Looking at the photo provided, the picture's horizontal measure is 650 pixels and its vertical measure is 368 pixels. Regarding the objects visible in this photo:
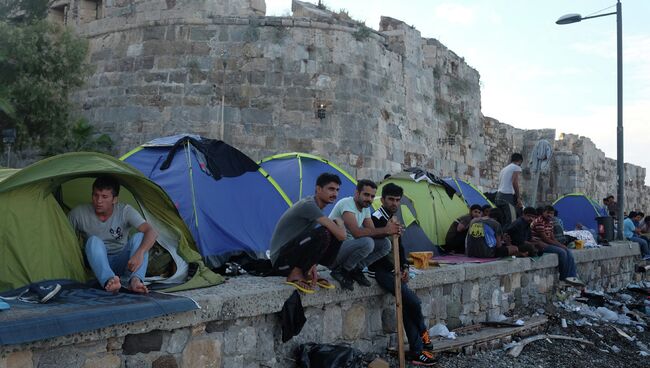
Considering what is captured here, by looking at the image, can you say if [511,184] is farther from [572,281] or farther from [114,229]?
[114,229]

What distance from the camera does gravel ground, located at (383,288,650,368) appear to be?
255 inches

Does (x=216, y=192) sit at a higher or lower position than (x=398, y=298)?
higher

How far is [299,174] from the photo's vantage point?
934 cm

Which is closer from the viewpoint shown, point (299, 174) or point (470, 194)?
point (299, 174)

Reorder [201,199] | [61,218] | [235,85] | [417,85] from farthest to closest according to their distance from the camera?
[417,85] → [235,85] → [201,199] → [61,218]

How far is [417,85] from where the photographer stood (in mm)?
15633

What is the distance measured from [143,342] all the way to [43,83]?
381 inches

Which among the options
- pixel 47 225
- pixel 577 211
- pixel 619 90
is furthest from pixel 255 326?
pixel 577 211

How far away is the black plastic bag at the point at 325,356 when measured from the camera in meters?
4.92

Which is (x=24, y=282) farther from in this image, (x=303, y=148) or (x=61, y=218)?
(x=303, y=148)

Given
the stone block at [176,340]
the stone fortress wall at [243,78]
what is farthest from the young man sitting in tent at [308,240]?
the stone fortress wall at [243,78]

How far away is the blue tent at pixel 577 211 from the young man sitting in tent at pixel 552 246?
7.23m

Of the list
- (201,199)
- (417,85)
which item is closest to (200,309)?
(201,199)

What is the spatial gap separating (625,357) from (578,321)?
1.27 metres
